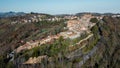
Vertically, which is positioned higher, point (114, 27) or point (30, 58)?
point (114, 27)

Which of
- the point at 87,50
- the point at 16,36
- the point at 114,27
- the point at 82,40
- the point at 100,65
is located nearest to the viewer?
the point at 100,65

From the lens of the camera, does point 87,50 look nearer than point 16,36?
Yes

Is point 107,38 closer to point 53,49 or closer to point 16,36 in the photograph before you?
point 53,49

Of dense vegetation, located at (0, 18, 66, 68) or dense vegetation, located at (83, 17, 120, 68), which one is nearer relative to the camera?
A: dense vegetation, located at (83, 17, 120, 68)

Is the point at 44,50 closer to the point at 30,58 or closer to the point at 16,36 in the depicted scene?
the point at 30,58

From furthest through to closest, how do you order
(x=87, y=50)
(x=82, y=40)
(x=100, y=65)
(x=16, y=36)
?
(x=16, y=36) < (x=82, y=40) < (x=87, y=50) < (x=100, y=65)

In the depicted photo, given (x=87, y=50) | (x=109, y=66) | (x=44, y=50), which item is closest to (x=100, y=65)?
(x=109, y=66)

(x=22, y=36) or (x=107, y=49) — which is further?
(x=22, y=36)

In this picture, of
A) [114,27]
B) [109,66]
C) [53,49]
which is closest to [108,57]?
[109,66]

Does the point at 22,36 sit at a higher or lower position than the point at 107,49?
lower

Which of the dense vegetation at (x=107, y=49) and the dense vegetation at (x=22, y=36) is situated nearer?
the dense vegetation at (x=107, y=49)
